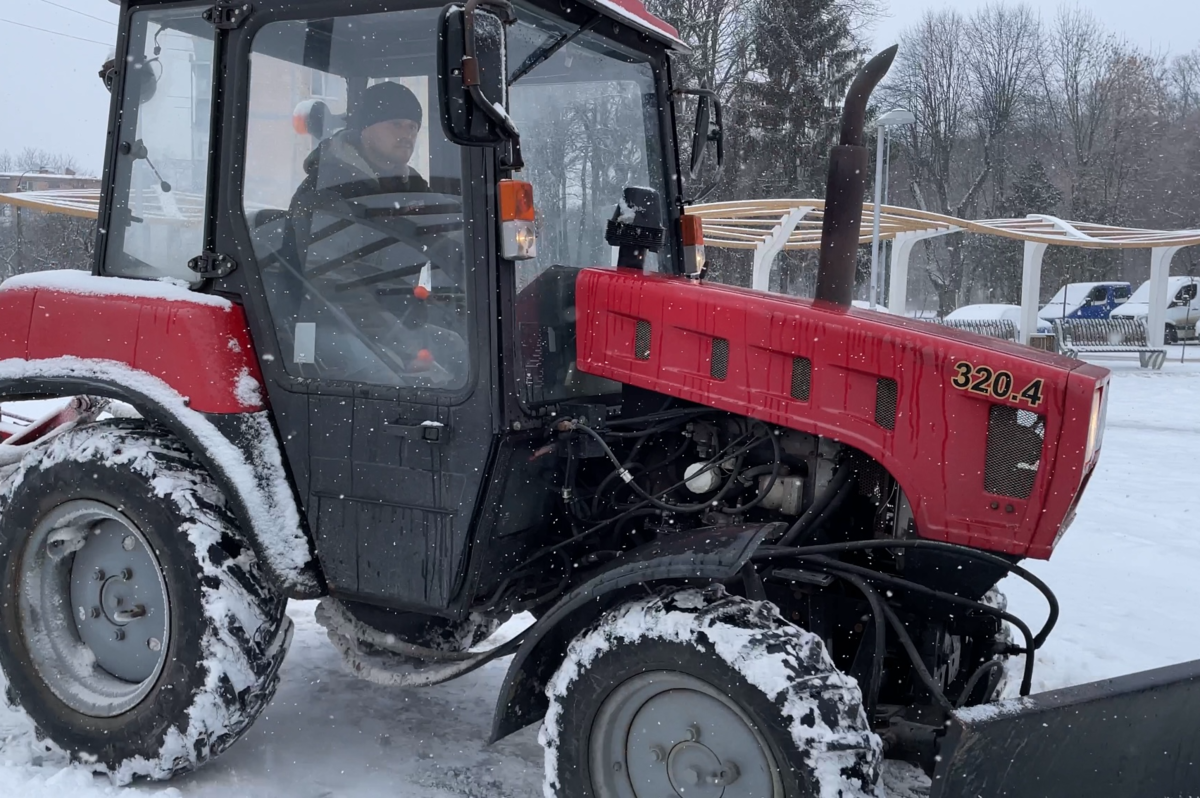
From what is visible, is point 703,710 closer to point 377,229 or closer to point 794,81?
point 377,229

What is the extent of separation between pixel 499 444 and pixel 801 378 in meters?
0.87

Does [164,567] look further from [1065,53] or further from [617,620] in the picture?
[1065,53]

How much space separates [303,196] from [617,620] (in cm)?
163

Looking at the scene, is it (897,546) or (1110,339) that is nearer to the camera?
(897,546)

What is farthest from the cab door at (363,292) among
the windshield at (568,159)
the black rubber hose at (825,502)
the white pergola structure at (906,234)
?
the white pergola structure at (906,234)

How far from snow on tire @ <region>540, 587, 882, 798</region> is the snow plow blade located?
23 cm

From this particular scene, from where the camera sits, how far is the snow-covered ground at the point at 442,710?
3.30m

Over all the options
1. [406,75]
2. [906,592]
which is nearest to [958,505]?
[906,592]

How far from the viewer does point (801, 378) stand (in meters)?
2.91

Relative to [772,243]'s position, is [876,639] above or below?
below

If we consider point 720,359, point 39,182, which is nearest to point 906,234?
point 720,359

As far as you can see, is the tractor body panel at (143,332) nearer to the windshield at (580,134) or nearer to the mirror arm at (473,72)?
the windshield at (580,134)

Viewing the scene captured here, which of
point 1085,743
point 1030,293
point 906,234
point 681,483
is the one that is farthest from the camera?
point 1030,293

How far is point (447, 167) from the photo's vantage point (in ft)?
9.87
